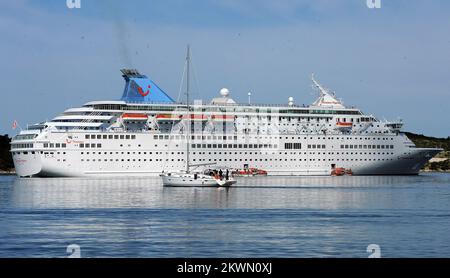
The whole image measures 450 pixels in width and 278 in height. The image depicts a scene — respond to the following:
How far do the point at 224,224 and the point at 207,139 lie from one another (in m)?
58.6

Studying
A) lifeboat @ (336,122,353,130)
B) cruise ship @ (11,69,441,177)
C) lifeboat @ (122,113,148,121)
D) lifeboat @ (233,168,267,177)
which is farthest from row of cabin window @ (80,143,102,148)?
lifeboat @ (336,122,353,130)

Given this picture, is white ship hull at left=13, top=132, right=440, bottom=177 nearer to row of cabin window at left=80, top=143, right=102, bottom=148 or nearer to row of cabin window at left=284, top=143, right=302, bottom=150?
row of cabin window at left=80, top=143, right=102, bottom=148

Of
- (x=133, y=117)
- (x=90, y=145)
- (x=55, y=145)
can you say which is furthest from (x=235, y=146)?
(x=55, y=145)

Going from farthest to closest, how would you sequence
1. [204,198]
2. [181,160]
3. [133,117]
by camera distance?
[133,117] < [181,160] < [204,198]

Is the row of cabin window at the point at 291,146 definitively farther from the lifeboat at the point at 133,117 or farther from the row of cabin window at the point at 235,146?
the lifeboat at the point at 133,117

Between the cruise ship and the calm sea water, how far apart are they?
102ft

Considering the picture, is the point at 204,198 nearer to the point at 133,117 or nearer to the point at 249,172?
the point at 249,172

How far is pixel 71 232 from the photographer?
106 ft

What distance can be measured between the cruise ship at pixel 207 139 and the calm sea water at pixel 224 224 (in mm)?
31201

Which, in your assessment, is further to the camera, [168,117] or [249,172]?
[168,117]

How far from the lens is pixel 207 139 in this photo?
94.1 meters

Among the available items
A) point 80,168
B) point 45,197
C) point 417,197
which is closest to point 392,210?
point 417,197

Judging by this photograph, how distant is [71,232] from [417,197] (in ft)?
96.8
